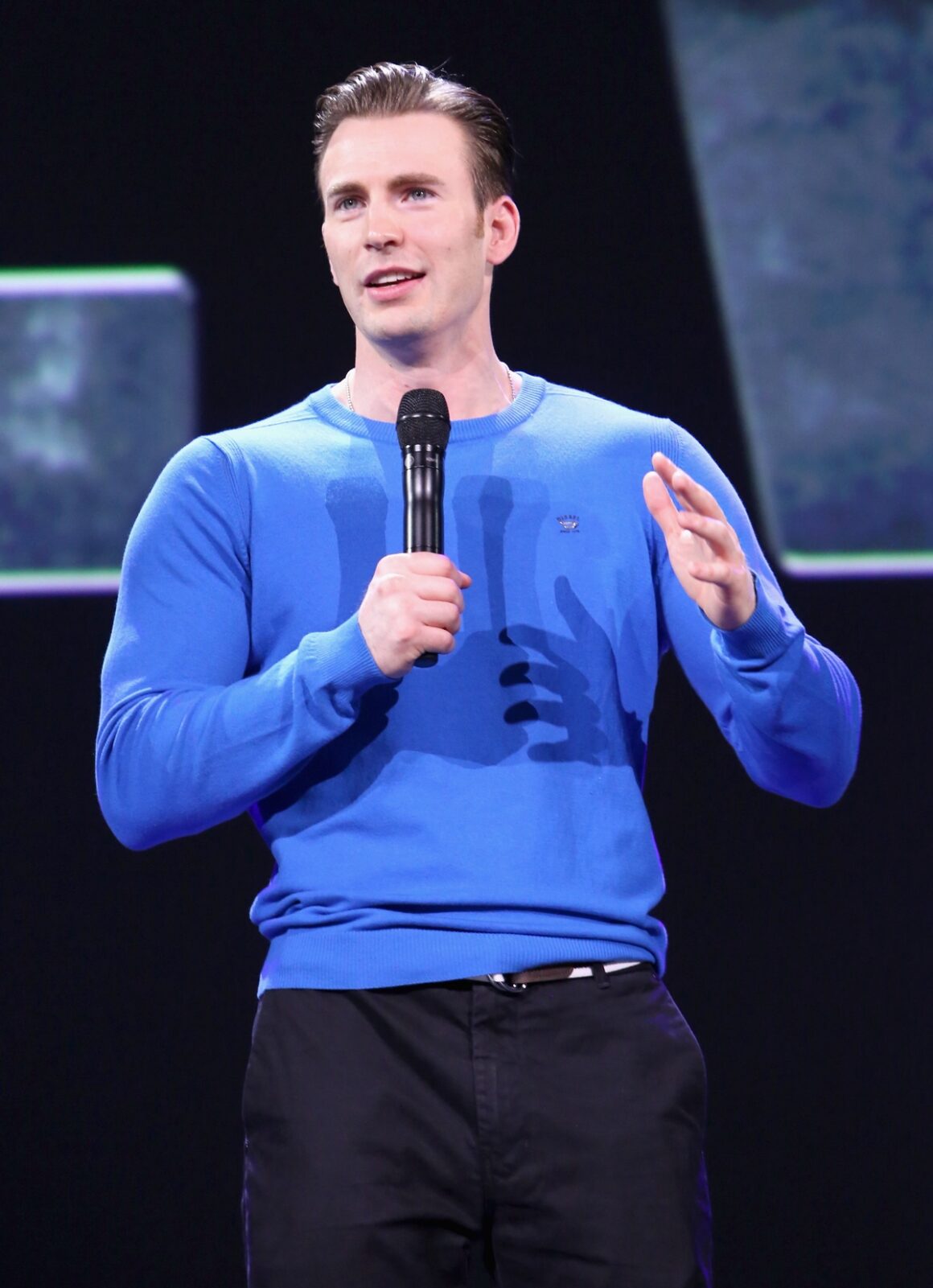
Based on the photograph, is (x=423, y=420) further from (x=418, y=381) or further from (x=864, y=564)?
(x=864, y=564)

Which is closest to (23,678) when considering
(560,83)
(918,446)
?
(560,83)

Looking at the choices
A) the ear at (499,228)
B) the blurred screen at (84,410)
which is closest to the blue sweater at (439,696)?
the ear at (499,228)

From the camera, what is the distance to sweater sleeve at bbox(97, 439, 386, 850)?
138 cm

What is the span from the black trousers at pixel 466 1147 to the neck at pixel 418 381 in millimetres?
632

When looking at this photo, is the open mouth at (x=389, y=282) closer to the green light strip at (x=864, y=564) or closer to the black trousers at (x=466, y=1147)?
the black trousers at (x=466, y=1147)

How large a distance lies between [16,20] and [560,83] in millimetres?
1020

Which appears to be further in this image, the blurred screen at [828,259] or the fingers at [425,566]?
the blurred screen at [828,259]

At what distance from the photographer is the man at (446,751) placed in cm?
136

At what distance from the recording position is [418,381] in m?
1.70

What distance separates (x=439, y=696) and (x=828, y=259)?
164 centimetres

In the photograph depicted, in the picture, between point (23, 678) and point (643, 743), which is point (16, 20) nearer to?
point (23, 678)

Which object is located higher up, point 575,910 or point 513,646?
point 513,646

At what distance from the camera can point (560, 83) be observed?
9.36 ft

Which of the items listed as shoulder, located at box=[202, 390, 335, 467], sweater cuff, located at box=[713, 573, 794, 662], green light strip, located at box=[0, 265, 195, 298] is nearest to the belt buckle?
sweater cuff, located at box=[713, 573, 794, 662]
